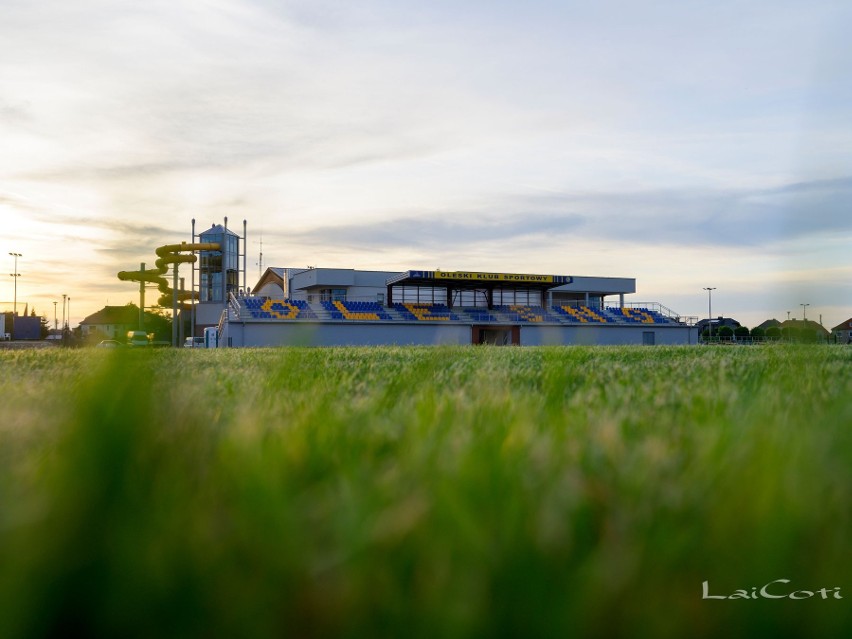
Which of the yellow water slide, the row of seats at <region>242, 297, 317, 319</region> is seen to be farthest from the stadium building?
the yellow water slide

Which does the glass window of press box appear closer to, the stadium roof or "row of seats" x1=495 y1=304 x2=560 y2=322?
the stadium roof

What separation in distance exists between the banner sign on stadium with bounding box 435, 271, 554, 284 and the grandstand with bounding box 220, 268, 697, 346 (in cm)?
6

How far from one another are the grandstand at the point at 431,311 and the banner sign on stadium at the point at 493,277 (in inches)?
2.5

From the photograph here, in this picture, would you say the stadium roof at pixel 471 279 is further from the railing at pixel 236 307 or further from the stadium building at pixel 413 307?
the railing at pixel 236 307

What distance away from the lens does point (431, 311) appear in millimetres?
47531

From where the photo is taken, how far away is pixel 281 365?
5.65ft

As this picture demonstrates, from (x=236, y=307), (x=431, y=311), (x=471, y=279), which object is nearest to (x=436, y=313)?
(x=431, y=311)

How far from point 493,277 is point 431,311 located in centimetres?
477

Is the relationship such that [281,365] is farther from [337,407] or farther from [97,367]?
[97,367]

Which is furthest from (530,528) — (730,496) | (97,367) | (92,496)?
(97,367)

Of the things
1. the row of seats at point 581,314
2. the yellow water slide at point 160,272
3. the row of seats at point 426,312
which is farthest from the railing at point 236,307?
the yellow water slide at point 160,272

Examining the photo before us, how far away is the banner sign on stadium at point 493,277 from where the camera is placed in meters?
44.8

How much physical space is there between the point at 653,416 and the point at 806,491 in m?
0.86

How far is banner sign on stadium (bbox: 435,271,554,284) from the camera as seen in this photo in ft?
147
